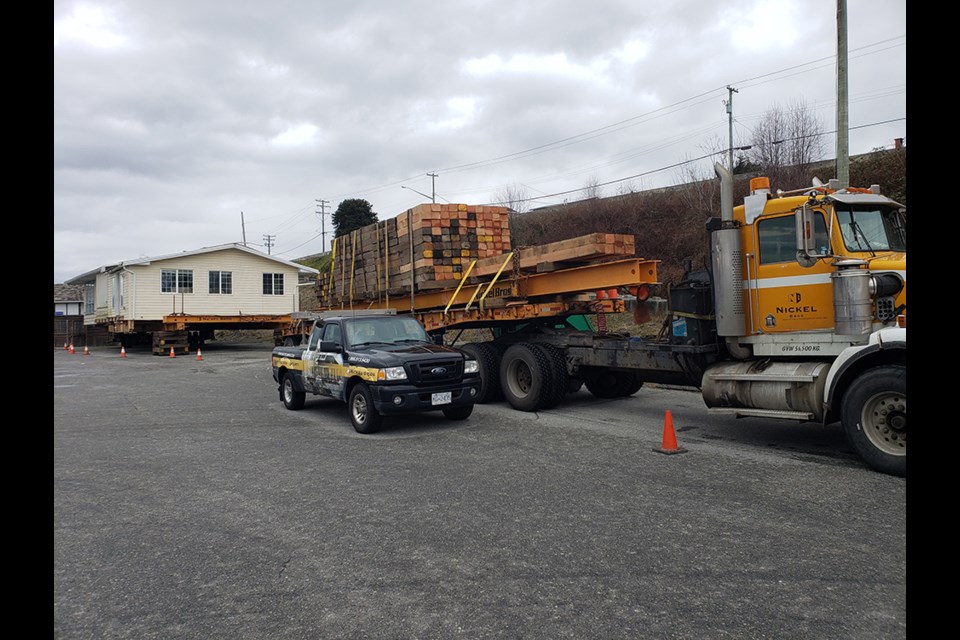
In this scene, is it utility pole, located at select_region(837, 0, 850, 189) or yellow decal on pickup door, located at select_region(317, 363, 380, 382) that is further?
utility pole, located at select_region(837, 0, 850, 189)

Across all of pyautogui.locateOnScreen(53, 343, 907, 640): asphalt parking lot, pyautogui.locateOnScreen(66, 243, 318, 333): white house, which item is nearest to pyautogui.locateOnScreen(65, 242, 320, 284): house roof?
pyautogui.locateOnScreen(66, 243, 318, 333): white house

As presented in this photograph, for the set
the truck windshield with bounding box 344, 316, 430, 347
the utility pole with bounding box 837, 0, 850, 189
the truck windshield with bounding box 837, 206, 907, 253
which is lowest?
the truck windshield with bounding box 344, 316, 430, 347

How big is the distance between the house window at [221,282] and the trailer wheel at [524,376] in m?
24.6

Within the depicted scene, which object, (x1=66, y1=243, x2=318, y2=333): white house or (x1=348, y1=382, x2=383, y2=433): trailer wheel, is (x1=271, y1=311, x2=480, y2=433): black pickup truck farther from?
(x1=66, y1=243, x2=318, y2=333): white house

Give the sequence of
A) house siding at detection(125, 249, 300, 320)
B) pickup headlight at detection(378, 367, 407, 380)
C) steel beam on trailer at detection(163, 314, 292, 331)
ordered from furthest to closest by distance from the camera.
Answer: house siding at detection(125, 249, 300, 320)
steel beam on trailer at detection(163, 314, 292, 331)
pickup headlight at detection(378, 367, 407, 380)

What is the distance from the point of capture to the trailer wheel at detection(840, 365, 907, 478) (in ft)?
19.9

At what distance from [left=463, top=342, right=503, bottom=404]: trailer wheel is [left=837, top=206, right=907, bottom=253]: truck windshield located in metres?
6.16

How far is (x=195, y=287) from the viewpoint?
102 ft

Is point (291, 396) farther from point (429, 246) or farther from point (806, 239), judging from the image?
point (806, 239)

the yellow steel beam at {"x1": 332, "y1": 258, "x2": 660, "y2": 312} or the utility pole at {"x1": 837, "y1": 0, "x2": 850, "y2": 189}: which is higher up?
the utility pole at {"x1": 837, "y1": 0, "x2": 850, "y2": 189}
